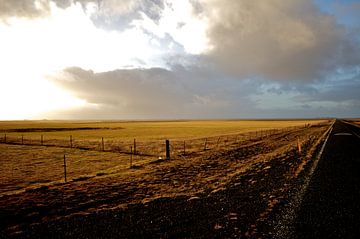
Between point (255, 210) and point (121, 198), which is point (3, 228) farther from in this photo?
point (255, 210)

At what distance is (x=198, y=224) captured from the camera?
27.0 feet

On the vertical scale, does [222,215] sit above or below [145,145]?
above

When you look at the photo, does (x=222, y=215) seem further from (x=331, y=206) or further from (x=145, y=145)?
(x=145, y=145)

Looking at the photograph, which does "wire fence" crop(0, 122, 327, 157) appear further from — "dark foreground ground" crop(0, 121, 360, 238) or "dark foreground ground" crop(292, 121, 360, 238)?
"dark foreground ground" crop(292, 121, 360, 238)

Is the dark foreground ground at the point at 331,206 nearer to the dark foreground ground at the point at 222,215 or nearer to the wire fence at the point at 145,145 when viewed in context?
the dark foreground ground at the point at 222,215

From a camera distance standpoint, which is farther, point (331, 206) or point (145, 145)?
point (145, 145)

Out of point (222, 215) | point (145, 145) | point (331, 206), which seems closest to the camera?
point (222, 215)

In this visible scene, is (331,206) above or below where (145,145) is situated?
above

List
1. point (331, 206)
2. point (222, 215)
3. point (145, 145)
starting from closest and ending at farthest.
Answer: point (222, 215)
point (331, 206)
point (145, 145)

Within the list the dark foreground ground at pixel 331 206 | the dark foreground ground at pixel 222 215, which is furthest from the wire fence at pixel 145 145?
the dark foreground ground at pixel 331 206

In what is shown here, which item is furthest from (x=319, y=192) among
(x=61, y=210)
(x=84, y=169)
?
(x=84, y=169)

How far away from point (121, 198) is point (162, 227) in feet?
13.0

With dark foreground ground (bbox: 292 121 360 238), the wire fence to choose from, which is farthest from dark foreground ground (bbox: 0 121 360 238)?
the wire fence

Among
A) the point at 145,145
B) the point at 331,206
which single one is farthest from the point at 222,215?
the point at 145,145
